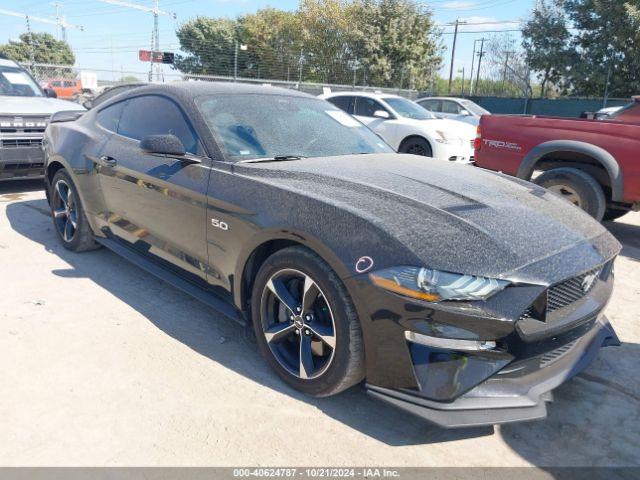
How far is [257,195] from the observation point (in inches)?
107

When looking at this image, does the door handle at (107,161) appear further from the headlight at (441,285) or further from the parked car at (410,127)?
the parked car at (410,127)

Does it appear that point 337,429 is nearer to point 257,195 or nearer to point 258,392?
point 258,392

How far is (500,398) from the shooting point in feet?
6.87

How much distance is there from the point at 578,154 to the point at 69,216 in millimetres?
5436

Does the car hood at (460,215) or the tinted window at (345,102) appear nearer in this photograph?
the car hood at (460,215)

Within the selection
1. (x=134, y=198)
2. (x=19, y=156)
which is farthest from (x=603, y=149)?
(x=19, y=156)

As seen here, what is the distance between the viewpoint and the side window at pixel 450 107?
15664mm

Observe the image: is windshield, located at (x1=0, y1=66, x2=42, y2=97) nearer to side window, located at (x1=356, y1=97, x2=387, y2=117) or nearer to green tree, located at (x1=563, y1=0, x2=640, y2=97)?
side window, located at (x1=356, y1=97, x2=387, y2=117)

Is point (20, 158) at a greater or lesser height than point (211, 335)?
greater

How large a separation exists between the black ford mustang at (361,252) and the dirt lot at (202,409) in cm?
26

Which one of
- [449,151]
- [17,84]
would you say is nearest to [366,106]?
[449,151]

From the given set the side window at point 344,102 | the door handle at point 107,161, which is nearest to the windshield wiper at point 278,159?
the door handle at point 107,161

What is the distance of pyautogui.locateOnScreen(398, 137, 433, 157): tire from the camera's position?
9680 millimetres

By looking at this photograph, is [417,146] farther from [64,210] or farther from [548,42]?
[548,42]
